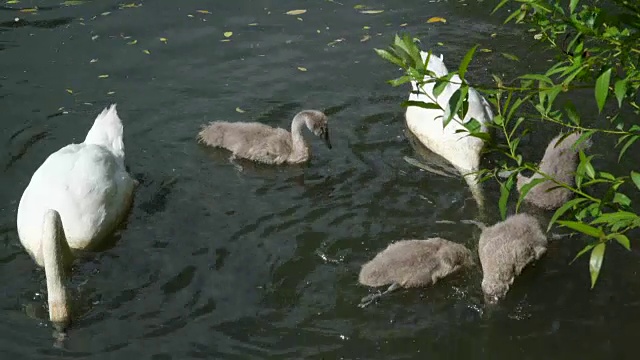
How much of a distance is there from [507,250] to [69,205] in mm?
3188

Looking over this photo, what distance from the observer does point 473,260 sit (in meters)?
6.53

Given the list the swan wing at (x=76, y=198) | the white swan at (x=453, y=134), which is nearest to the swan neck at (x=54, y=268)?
the swan wing at (x=76, y=198)

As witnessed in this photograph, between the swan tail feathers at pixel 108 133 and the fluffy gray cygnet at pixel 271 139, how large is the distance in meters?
0.78

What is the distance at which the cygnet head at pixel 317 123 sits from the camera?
7.94m

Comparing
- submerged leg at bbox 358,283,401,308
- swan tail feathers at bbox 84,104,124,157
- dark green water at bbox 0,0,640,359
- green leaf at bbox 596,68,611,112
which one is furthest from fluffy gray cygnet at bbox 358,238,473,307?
green leaf at bbox 596,68,611,112

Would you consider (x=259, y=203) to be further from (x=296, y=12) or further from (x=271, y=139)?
(x=296, y=12)

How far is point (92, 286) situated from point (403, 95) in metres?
3.79

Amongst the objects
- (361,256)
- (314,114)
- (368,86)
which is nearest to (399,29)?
(368,86)

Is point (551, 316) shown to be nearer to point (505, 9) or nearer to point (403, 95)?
point (403, 95)

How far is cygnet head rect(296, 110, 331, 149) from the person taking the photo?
26.1 feet

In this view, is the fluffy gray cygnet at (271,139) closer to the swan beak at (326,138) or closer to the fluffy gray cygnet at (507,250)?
the swan beak at (326,138)

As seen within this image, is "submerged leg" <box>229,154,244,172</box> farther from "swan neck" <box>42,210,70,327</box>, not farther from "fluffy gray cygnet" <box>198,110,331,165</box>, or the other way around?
"swan neck" <box>42,210,70,327</box>

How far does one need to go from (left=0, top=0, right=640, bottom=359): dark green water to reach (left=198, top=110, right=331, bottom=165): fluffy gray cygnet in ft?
0.44

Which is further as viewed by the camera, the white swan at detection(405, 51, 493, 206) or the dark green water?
the white swan at detection(405, 51, 493, 206)
